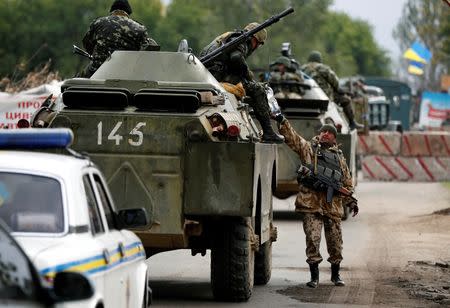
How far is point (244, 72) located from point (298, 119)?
960 centimetres

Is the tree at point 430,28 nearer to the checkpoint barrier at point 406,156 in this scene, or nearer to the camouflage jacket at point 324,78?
the checkpoint barrier at point 406,156

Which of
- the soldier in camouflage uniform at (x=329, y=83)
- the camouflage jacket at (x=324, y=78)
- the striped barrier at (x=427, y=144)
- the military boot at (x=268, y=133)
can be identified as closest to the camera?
the military boot at (x=268, y=133)

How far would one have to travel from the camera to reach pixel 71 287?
7.81 metres

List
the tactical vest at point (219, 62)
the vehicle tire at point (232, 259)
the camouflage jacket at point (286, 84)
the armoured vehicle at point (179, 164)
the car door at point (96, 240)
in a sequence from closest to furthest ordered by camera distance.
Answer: the car door at point (96, 240) → the armoured vehicle at point (179, 164) → the vehicle tire at point (232, 259) → the tactical vest at point (219, 62) → the camouflage jacket at point (286, 84)

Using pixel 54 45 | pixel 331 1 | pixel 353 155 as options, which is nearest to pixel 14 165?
pixel 353 155

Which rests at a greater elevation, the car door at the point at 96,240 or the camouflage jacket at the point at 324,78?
the camouflage jacket at the point at 324,78

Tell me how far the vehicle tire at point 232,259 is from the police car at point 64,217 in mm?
4143

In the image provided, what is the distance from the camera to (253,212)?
14.2 metres

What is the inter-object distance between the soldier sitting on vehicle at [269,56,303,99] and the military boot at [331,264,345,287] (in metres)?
10.4

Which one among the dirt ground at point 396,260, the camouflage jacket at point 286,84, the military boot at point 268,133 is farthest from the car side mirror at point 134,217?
the camouflage jacket at point 286,84

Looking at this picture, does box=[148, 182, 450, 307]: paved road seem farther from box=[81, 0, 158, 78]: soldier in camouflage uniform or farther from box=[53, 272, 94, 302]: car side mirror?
box=[53, 272, 94, 302]: car side mirror

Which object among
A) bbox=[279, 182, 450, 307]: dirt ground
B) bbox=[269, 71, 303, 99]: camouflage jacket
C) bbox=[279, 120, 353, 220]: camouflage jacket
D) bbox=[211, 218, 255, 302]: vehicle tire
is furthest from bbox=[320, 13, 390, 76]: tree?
bbox=[211, 218, 255, 302]: vehicle tire

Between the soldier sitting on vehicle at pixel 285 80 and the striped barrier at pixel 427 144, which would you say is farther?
the striped barrier at pixel 427 144

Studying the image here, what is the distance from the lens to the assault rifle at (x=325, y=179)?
1639cm
